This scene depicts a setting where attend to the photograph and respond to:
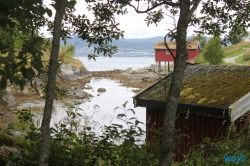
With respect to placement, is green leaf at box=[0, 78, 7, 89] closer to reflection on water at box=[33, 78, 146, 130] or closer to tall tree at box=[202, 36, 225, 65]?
reflection on water at box=[33, 78, 146, 130]

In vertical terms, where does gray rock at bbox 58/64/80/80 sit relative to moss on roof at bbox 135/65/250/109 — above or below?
below

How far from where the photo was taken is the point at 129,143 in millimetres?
3529

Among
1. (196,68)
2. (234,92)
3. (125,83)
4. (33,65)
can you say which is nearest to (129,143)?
(33,65)

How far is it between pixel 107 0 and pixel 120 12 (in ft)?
0.93

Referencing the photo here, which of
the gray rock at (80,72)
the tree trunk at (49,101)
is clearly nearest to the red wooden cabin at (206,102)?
the tree trunk at (49,101)

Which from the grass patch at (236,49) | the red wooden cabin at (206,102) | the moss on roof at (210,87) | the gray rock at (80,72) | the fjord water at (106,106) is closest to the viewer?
the red wooden cabin at (206,102)

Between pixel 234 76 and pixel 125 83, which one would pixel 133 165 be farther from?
pixel 125 83

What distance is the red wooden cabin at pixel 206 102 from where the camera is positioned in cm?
670

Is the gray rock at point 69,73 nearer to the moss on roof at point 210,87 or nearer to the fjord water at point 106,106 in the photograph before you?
the fjord water at point 106,106

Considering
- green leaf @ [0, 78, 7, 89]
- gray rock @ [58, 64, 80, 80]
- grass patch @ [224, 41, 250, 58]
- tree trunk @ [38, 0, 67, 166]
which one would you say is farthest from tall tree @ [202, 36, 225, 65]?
green leaf @ [0, 78, 7, 89]

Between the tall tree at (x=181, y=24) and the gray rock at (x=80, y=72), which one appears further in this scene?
the gray rock at (x=80, y=72)

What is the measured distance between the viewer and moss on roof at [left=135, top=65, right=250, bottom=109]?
7.02 m

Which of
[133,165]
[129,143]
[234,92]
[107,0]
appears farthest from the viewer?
[234,92]

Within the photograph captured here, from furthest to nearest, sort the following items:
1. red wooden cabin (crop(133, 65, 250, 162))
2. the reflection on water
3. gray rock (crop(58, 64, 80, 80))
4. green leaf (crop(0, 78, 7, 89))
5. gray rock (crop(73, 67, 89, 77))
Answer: gray rock (crop(73, 67, 89, 77)) → gray rock (crop(58, 64, 80, 80)) → red wooden cabin (crop(133, 65, 250, 162)) → the reflection on water → green leaf (crop(0, 78, 7, 89))
